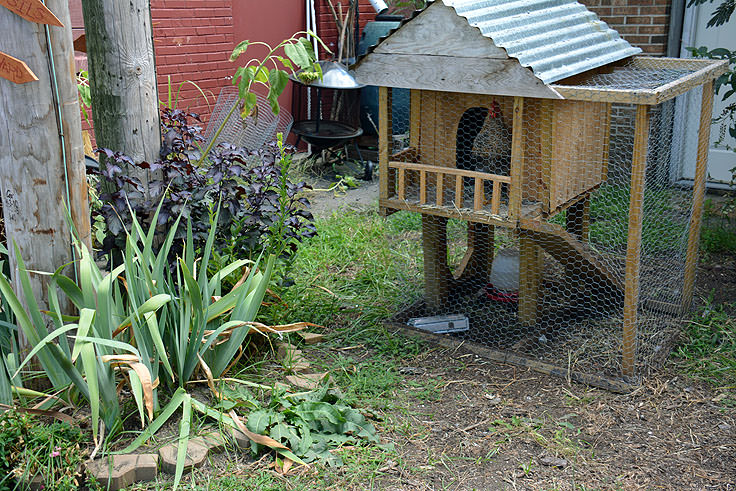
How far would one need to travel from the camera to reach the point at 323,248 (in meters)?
4.99

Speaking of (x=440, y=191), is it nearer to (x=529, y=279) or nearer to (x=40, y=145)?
(x=529, y=279)

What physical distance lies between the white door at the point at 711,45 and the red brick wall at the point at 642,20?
0.17 meters

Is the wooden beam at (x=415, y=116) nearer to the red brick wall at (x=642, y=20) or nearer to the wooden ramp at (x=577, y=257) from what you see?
the wooden ramp at (x=577, y=257)

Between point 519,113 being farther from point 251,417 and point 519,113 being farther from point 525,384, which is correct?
point 251,417

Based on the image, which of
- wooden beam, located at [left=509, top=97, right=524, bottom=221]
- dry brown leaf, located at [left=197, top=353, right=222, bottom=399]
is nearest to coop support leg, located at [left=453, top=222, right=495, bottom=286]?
wooden beam, located at [left=509, top=97, right=524, bottom=221]

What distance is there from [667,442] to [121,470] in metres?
2.08

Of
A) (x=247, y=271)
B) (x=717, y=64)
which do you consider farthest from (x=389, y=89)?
(x=717, y=64)

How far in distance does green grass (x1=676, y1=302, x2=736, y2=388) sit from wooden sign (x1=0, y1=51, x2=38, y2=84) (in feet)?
10.2

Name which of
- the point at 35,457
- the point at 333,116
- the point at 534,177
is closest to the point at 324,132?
the point at 333,116

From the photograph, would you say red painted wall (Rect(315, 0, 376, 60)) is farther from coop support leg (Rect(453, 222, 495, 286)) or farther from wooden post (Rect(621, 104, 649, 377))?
wooden post (Rect(621, 104, 649, 377))

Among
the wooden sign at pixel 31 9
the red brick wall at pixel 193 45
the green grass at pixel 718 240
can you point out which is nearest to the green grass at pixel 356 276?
the wooden sign at pixel 31 9

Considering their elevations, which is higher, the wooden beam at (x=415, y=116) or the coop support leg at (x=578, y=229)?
the wooden beam at (x=415, y=116)

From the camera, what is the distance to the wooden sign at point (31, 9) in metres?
2.54

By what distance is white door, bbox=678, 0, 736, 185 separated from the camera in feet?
18.7
